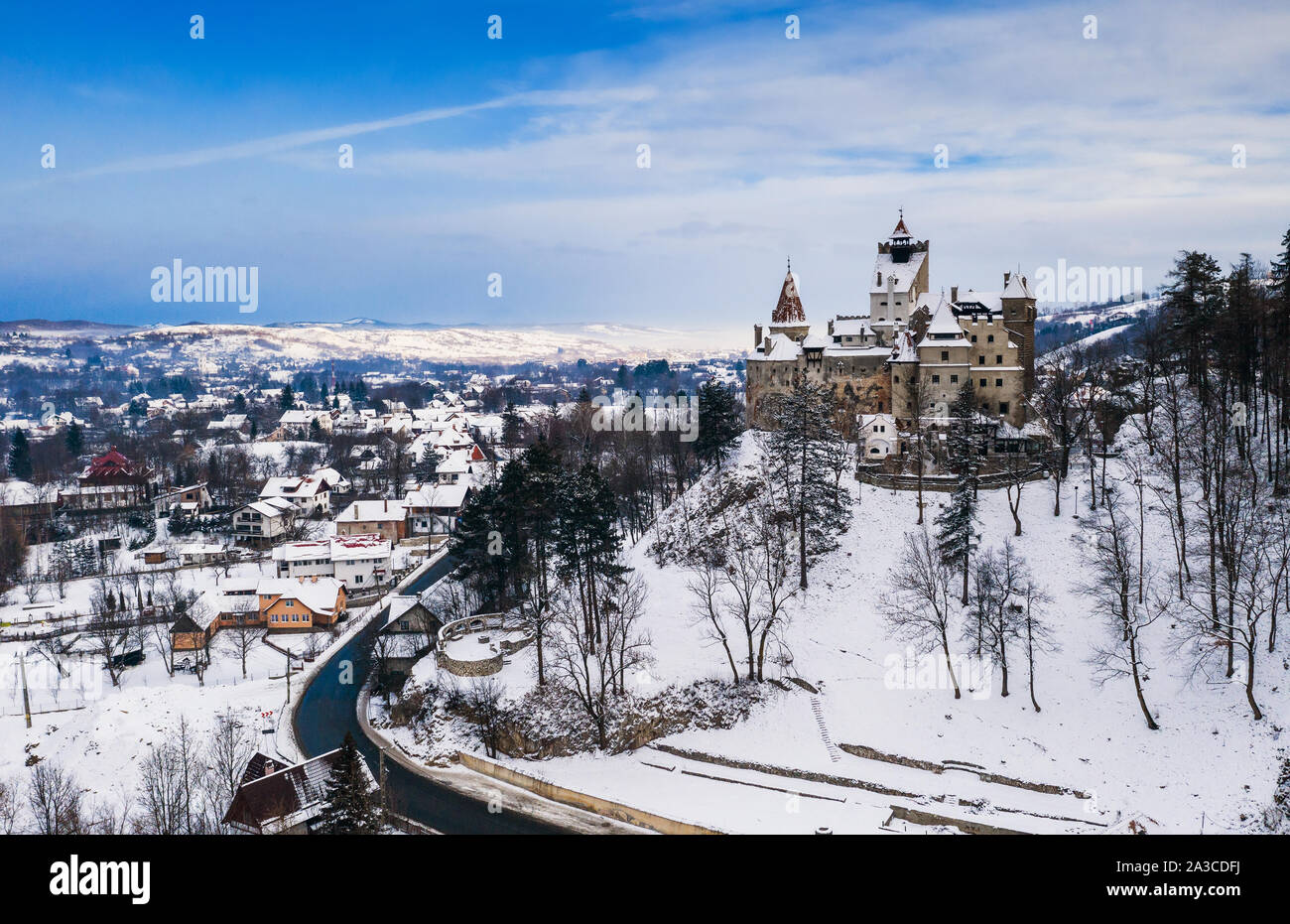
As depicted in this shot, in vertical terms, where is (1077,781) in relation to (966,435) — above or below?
below

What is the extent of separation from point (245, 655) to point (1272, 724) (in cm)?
4445

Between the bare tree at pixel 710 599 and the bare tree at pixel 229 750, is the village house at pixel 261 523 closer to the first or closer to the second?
the bare tree at pixel 229 750

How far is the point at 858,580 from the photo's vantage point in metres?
37.4

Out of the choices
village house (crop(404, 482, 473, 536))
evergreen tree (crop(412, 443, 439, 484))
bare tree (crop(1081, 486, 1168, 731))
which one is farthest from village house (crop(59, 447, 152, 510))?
bare tree (crop(1081, 486, 1168, 731))

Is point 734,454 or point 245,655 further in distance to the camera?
point 734,454

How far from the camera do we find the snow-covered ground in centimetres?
2511

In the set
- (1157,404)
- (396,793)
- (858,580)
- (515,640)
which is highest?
(1157,404)

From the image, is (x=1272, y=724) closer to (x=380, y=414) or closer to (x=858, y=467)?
(x=858, y=467)

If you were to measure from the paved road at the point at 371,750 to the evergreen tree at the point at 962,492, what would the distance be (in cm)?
1910

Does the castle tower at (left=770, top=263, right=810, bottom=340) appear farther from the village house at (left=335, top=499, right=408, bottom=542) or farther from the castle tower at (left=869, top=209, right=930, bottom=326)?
the village house at (left=335, top=499, right=408, bottom=542)

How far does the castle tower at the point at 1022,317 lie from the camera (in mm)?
51531
